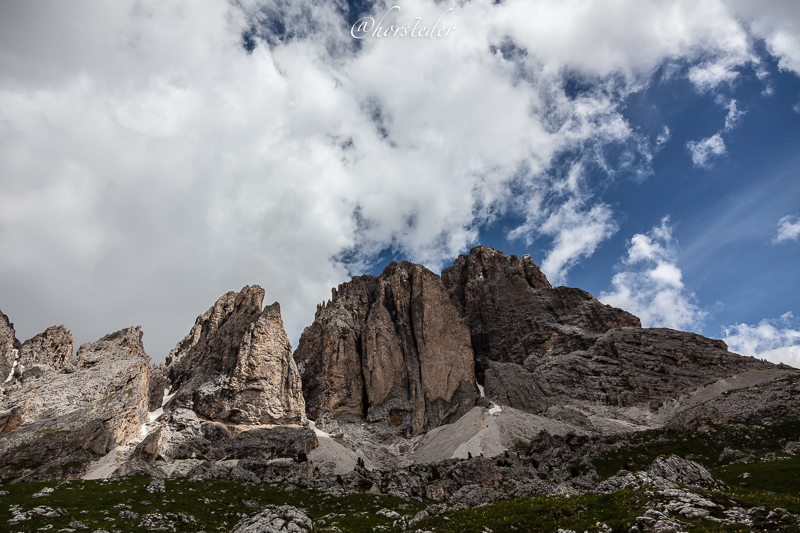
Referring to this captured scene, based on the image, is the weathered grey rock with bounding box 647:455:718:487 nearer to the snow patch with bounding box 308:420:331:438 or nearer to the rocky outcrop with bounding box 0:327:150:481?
the snow patch with bounding box 308:420:331:438

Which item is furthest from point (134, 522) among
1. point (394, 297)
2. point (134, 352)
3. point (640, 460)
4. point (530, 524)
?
point (394, 297)

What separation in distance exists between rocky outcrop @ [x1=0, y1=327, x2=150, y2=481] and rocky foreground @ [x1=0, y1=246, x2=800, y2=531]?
388mm

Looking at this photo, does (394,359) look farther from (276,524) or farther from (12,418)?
(276,524)

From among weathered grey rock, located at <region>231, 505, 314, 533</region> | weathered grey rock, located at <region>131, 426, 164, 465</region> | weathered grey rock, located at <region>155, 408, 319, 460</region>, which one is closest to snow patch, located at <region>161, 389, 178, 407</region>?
weathered grey rock, located at <region>155, 408, 319, 460</region>

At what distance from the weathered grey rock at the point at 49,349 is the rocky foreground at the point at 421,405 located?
0.49m

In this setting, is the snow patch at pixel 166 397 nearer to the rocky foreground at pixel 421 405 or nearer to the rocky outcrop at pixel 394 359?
the rocky foreground at pixel 421 405

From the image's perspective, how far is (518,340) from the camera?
155 meters

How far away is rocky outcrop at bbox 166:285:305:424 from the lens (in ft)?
368

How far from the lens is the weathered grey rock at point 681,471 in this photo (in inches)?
1629

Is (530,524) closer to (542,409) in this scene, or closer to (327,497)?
(327,497)

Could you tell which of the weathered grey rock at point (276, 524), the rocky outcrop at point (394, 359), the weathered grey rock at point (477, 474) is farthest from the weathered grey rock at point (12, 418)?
the weathered grey rock at point (477, 474)

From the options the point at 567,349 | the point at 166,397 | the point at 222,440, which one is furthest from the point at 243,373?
the point at 567,349

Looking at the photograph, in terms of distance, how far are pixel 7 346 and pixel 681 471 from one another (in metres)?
137

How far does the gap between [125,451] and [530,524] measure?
93.6 metres
